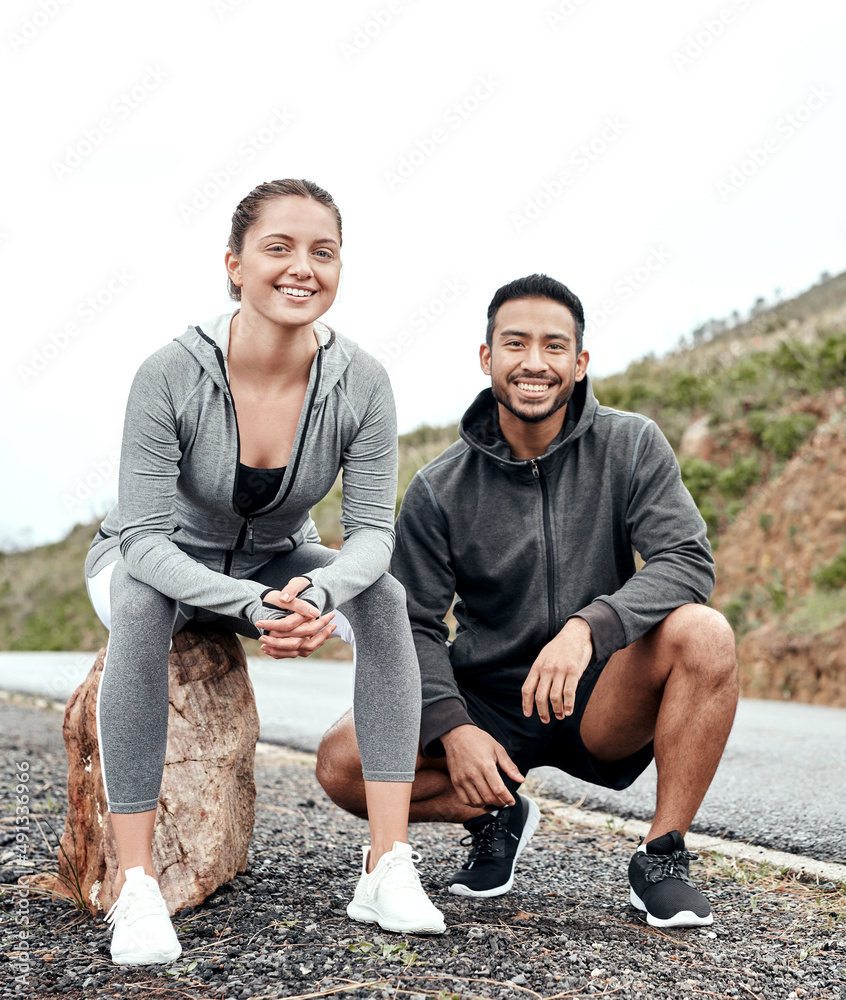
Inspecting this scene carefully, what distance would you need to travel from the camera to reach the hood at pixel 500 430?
3254 millimetres

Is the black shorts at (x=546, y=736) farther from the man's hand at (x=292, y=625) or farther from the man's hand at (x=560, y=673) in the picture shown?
the man's hand at (x=292, y=625)

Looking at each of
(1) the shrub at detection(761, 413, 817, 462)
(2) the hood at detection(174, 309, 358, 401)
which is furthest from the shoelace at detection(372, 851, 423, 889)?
(1) the shrub at detection(761, 413, 817, 462)

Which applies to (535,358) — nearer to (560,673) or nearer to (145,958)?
(560,673)

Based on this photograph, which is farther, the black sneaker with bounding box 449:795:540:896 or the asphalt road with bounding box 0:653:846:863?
the asphalt road with bounding box 0:653:846:863

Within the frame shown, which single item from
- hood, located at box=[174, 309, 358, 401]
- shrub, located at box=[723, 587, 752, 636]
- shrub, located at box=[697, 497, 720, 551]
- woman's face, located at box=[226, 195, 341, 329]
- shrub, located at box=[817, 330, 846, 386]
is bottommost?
shrub, located at box=[723, 587, 752, 636]

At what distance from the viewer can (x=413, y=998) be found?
2012 mm

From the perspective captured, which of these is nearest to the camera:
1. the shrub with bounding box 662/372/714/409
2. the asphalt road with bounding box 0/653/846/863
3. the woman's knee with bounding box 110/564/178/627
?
the woman's knee with bounding box 110/564/178/627

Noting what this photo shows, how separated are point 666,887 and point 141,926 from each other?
1.41 m

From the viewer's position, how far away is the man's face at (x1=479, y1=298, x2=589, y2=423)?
321 cm

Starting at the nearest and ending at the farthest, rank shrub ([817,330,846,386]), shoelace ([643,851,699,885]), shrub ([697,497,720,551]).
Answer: shoelace ([643,851,699,885]) < shrub ([697,497,720,551]) < shrub ([817,330,846,386])

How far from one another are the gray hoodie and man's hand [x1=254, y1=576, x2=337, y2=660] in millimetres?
40

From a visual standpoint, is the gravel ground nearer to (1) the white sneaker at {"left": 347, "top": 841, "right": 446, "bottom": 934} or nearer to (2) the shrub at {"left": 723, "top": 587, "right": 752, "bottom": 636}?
(1) the white sneaker at {"left": 347, "top": 841, "right": 446, "bottom": 934}

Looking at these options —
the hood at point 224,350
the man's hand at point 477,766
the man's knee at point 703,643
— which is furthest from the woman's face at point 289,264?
the man's knee at point 703,643

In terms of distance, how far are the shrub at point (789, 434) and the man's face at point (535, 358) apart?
442 inches
